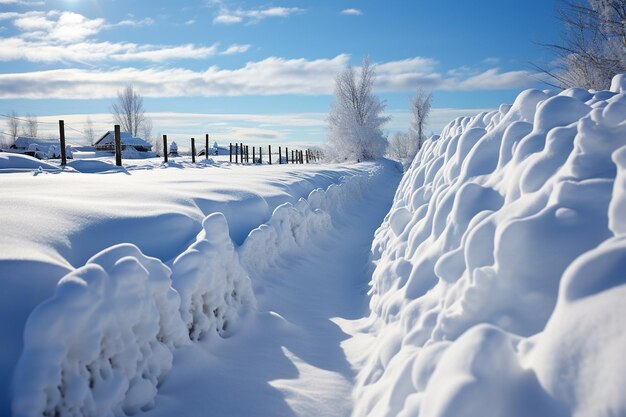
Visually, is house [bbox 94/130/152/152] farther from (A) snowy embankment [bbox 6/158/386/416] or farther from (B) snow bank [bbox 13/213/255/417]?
(B) snow bank [bbox 13/213/255/417]

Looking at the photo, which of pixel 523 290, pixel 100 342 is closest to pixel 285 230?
pixel 100 342

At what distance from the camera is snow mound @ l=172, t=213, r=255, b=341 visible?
278cm

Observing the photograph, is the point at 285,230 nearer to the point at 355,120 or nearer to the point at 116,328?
the point at 116,328

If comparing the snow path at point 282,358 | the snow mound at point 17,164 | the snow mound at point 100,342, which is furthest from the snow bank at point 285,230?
the snow mound at point 17,164

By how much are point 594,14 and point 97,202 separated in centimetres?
1230

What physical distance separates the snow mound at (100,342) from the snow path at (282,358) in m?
0.22

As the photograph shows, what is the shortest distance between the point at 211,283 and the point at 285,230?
7.48 feet

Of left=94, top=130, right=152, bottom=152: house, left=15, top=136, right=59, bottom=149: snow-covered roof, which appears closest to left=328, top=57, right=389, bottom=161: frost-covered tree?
left=94, top=130, right=152, bottom=152: house

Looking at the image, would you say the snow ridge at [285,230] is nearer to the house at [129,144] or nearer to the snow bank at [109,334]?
the snow bank at [109,334]

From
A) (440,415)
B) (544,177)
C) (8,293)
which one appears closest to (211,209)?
(8,293)

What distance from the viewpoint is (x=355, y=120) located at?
33.9m

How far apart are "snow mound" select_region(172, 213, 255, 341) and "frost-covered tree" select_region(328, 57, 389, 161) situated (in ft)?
102

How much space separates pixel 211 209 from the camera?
4527mm

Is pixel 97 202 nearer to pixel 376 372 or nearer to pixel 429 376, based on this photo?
pixel 376 372
